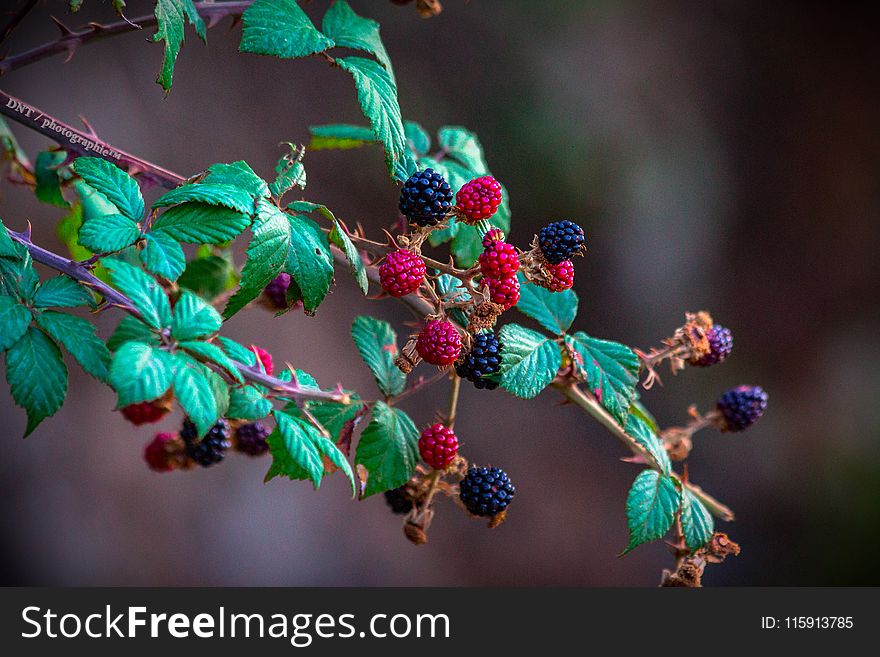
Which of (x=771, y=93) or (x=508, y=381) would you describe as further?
(x=771, y=93)

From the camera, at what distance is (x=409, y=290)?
0.77m

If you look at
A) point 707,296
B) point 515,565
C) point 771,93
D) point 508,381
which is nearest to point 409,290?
point 508,381

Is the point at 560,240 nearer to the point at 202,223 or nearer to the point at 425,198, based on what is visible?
the point at 425,198

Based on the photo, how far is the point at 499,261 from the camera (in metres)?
0.73

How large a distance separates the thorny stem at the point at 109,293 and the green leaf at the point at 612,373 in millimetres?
277

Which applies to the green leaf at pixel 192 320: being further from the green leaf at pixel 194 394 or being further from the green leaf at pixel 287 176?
the green leaf at pixel 287 176

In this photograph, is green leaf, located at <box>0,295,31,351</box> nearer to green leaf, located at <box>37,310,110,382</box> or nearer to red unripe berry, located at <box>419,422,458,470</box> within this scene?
green leaf, located at <box>37,310,110,382</box>

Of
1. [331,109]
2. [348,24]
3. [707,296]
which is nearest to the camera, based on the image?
[348,24]

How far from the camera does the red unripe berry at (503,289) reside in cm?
74

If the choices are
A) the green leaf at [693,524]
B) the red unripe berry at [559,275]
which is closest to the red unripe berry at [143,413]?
the red unripe berry at [559,275]

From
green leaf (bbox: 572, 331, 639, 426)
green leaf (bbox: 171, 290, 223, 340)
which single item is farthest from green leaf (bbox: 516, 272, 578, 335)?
green leaf (bbox: 171, 290, 223, 340)

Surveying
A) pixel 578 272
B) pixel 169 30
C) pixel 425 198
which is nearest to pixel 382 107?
pixel 425 198

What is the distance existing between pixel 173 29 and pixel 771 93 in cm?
285

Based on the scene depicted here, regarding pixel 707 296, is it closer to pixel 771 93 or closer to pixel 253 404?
pixel 771 93
